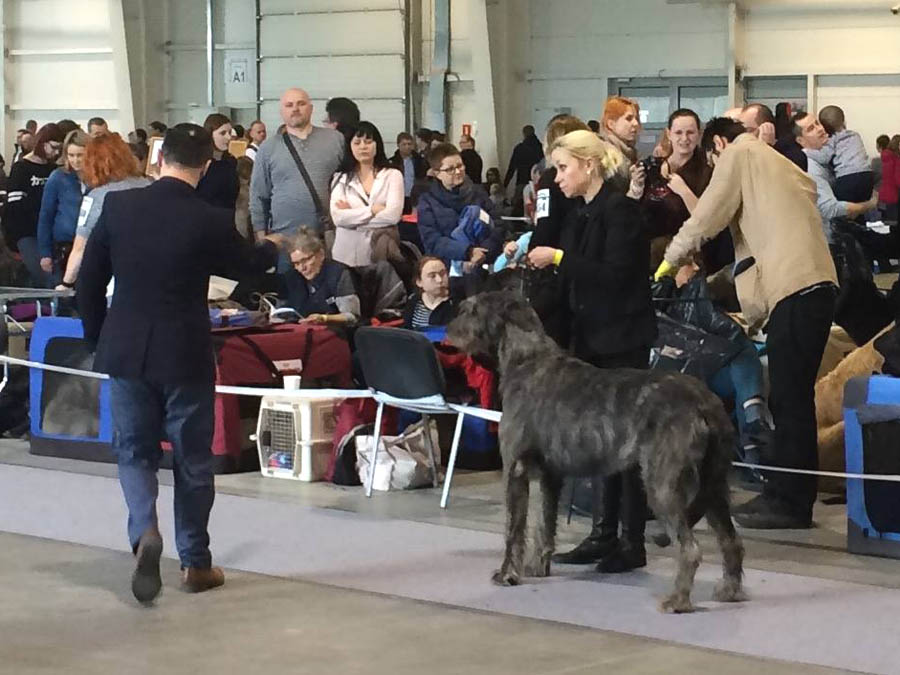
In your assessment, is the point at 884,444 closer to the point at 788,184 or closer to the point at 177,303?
the point at 788,184

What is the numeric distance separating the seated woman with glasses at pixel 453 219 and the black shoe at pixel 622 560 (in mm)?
2895

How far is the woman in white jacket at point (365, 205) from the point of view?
8.19 metres

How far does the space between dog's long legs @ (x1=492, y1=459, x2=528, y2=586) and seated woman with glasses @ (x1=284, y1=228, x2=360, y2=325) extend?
2.61 m

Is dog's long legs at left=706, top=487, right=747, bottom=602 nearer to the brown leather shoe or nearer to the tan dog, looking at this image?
the brown leather shoe

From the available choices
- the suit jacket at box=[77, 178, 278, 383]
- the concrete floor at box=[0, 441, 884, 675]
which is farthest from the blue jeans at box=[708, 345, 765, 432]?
the suit jacket at box=[77, 178, 278, 383]

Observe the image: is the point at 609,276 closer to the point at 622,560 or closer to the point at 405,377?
the point at 622,560

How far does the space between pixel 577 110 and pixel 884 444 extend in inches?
541

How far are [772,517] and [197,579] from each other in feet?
7.33

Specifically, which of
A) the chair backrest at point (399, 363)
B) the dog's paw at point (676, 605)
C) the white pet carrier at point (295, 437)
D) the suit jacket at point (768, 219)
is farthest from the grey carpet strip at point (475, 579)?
the suit jacket at point (768, 219)

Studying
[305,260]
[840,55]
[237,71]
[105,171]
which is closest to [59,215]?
[105,171]

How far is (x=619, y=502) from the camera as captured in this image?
551 cm

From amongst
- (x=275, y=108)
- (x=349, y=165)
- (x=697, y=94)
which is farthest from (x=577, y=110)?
(x=349, y=165)

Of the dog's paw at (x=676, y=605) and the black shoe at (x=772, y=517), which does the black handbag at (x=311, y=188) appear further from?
the dog's paw at (x=676, y=605)

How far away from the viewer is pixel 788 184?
599 centimetres
